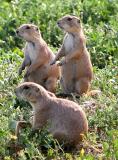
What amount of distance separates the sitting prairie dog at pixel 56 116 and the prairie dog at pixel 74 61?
1693 mm

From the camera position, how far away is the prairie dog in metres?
9.77

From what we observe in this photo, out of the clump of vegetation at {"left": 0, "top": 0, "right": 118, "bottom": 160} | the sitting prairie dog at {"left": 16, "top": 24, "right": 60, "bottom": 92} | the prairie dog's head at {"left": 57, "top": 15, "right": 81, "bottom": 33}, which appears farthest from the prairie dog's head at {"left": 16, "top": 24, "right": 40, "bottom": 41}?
the clump of vegetation at {"left": 0, "top": 0, "right": 118, "bottom": 160}

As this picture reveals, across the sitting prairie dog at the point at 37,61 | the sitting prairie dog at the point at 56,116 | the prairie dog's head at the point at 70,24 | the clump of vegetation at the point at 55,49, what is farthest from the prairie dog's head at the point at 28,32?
the sitting prairie dog at the point at 56,116

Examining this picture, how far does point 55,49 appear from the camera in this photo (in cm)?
1144

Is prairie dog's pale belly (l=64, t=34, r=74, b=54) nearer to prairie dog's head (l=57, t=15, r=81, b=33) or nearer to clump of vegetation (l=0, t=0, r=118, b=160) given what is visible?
prairie dog's head (l=57, t=15, r=81, b=33)

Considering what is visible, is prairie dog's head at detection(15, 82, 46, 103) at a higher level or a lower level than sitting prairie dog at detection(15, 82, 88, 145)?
higher

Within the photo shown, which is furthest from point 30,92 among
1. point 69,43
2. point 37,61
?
point 69,43

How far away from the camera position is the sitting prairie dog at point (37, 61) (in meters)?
9.81

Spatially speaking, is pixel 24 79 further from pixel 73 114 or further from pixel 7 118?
pixel 73 114

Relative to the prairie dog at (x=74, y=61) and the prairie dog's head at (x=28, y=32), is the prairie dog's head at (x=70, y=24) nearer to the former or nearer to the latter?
the prairie dog at (x=74, y=61)

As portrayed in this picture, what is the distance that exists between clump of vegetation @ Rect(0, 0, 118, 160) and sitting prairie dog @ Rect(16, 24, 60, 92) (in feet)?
1.05

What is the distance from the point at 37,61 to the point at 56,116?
2040 mm

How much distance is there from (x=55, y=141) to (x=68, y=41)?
2415 millimetres

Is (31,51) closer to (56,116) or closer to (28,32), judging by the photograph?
(28,32)
